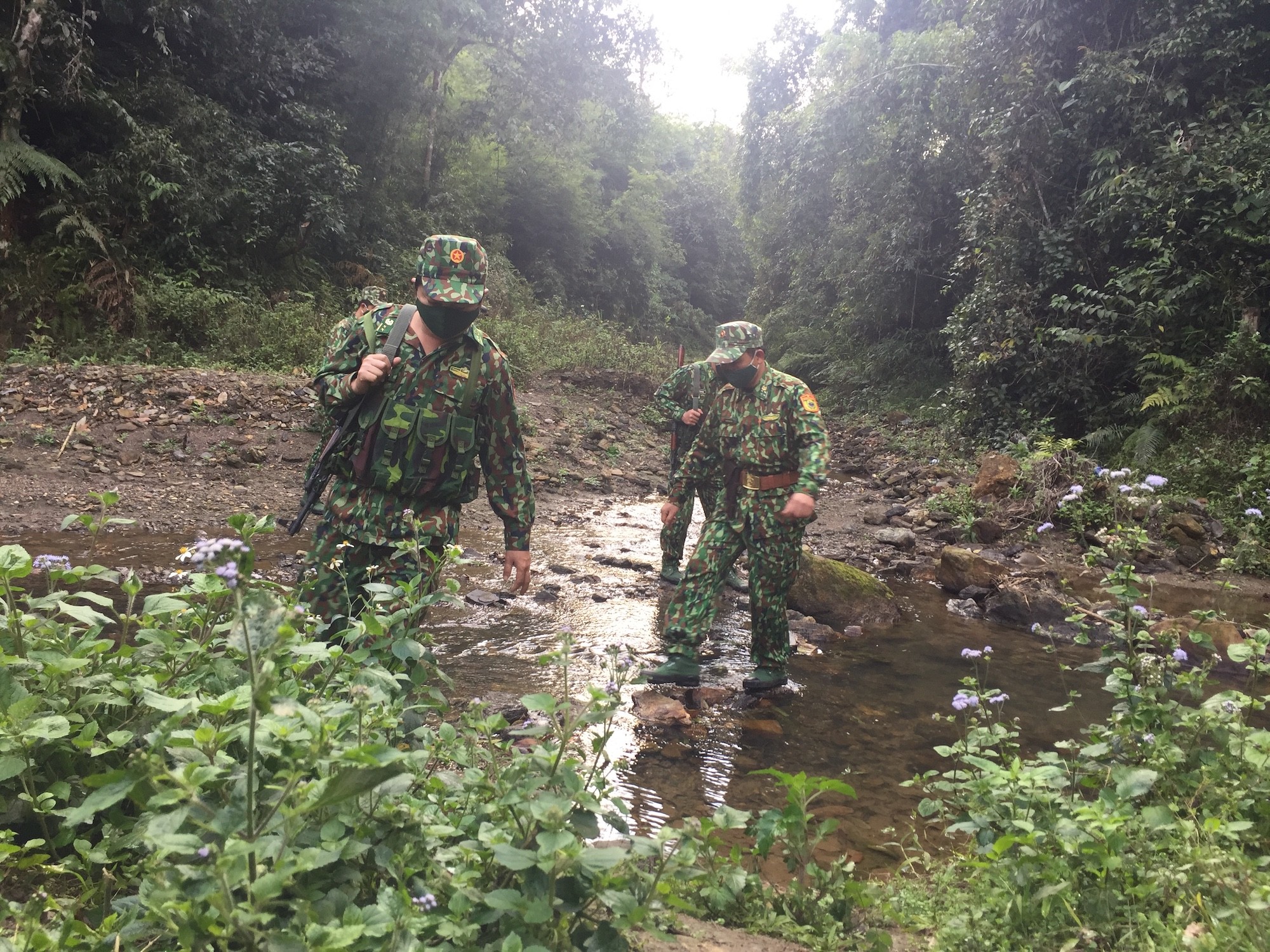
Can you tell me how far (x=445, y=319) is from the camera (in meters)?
3.46

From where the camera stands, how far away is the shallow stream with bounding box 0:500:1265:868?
3734 mm

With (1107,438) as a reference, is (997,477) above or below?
below

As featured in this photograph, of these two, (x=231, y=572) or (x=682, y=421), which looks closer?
(x=231, y=572)

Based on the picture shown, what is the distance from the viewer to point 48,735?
5.35 ft

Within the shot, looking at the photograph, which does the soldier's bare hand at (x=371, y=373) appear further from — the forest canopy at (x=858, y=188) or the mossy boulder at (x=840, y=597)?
the forest canopy at (x=858, y=188)

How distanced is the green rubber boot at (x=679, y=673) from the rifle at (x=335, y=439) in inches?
87.6

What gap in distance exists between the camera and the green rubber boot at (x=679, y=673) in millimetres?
4828

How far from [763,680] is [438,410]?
105 inches

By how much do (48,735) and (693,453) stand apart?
4099 millimetres

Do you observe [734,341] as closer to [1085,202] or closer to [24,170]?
[1085,202]

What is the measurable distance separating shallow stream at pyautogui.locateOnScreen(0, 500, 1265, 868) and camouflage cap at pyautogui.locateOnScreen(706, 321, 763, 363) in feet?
5.84

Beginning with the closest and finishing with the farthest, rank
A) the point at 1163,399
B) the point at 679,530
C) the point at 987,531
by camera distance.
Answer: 1. the point at 679,530
2. the point at 987,531
3. the point at 1163,399

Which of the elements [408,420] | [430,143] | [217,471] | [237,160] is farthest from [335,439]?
[430,143]

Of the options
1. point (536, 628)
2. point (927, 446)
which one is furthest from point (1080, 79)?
point (536, 628)
